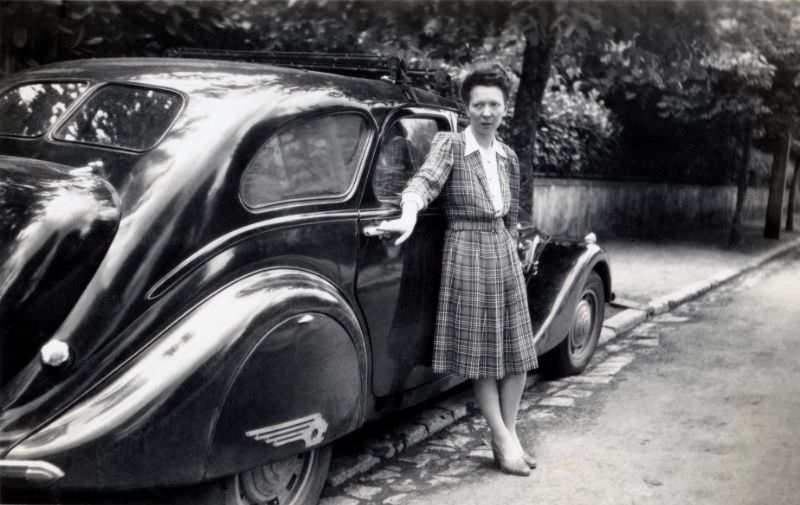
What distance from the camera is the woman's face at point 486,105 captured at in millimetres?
3820

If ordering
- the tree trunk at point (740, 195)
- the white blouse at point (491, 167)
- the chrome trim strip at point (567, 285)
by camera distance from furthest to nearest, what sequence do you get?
the tree trunk at point (740, 195) → the chrome trim strip at point (567, 285) → the white blouse at point (491, 167)

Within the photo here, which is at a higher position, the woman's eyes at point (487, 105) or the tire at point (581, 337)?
the woman's eyes at point (487, 105)

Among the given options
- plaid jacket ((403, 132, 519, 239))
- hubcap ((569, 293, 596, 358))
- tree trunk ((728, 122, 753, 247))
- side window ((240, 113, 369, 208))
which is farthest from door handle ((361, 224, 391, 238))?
tree trunk ((728, 122, 753, 247))

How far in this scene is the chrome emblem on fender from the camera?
2.85m

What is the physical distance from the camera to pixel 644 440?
14.9 ft

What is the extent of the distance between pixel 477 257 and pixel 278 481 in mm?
1380

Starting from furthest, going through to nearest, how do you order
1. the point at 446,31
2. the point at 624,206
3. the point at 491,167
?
the point at 624,206, the point at 446,31, the point at 491,167

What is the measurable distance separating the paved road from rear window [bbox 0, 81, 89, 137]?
2.01 metres

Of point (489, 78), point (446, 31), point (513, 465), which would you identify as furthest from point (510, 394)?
point (446, 31)

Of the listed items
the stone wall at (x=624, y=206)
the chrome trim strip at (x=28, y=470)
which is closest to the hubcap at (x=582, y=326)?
the chrome trim strip at (x=28, y=470)

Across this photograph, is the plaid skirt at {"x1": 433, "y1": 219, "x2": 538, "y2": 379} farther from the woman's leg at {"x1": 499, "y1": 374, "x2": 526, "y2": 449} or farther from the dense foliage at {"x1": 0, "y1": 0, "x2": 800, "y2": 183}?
the dense foliage at {"x1": 0, "y1": 0, "x2": 800, "y2": 183}

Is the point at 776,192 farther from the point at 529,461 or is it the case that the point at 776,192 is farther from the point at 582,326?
the point at 529,461

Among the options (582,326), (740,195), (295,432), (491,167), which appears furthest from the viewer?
(740,195)

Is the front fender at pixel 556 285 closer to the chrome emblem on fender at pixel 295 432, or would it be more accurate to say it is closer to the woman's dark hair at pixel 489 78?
the woman's dark hair at pixel 489 78
